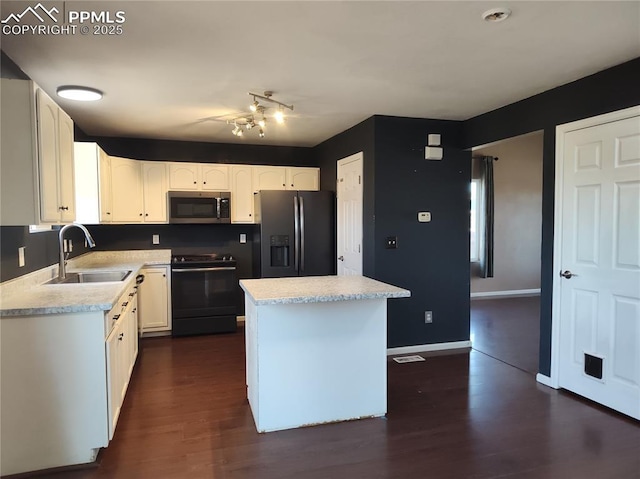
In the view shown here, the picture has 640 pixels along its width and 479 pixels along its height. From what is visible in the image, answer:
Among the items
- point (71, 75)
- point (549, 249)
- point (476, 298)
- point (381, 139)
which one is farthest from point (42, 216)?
point (476, 298)

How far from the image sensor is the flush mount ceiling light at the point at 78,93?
3.22 meters

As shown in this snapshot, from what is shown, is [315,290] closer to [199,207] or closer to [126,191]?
[199,207]

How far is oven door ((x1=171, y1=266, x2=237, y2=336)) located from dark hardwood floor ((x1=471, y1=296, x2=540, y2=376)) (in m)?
2.83

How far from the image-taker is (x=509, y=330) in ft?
17.1

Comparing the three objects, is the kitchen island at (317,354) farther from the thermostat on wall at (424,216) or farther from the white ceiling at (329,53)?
the thermostat on wall at (424,216)

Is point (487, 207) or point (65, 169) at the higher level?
point (65, 169)

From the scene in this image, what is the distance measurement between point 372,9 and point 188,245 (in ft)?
13.6

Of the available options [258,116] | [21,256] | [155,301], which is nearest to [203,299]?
[155,301]

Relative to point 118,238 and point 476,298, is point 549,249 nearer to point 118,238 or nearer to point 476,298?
point 476,298

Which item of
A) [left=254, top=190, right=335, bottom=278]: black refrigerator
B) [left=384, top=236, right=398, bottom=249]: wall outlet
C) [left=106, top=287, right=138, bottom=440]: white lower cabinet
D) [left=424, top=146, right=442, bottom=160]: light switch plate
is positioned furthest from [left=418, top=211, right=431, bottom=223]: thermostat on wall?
[left=106, top=287, right=138, bottom=440]: white lower cabinet

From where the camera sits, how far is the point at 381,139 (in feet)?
13.8

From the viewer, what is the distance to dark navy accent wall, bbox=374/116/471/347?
4230mm

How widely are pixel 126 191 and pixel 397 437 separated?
13.0ft

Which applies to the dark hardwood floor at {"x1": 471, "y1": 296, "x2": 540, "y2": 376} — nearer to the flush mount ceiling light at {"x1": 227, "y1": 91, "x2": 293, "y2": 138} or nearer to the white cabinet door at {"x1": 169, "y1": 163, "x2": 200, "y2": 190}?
the flush mount ceiling light at {"x1": 227, "y1": 91, "x2": 293, "y2": 138}
